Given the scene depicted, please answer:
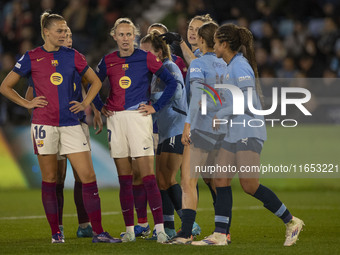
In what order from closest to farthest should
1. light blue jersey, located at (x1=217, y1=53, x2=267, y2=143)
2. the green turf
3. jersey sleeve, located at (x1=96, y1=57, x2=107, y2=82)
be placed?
light blue jersey, located at (x1=217, y1=53, x2=267, y2=143) → the green turf → jersey sleeve, located at (x1=96, y1=57, x2=107, y2=82)

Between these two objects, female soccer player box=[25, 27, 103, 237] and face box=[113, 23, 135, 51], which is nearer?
face box=[113, 23, 135, 51]

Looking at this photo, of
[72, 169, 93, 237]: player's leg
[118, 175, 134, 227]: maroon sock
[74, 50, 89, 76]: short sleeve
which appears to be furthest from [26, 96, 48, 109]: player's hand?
[72, 169, 93, 237]: player's leg

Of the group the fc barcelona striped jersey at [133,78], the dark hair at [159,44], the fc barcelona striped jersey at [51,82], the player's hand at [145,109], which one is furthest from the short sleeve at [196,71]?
the fc barcelona striped jersey at [51,82]

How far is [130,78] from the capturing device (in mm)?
7793

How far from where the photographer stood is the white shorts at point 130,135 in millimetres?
7707

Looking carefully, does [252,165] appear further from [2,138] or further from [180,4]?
[180,4]

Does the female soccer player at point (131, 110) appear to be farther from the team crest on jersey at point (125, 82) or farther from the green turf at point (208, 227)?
the green turf at point (208, 227)

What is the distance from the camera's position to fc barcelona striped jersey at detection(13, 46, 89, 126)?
7.56 m

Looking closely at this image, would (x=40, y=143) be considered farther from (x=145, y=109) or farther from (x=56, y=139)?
(x=145, y=109)

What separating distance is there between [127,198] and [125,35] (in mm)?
1648

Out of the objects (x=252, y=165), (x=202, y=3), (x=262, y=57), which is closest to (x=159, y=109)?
(x=252, y=165)

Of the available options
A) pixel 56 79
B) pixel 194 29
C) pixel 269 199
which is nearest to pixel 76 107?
pixel 56 79

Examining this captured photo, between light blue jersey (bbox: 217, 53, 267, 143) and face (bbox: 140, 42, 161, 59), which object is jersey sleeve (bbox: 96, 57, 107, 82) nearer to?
face (bbox: 140, 42, 161, 59)

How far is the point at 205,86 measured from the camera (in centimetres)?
743
